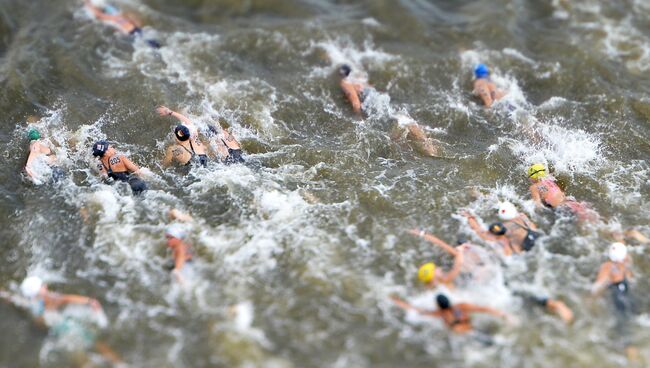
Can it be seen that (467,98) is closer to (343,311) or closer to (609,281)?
(609,281)

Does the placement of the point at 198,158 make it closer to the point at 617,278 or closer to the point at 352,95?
the point at 352,95

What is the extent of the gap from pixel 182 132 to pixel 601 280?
8.13 m

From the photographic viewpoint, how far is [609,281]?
9750 millimetres

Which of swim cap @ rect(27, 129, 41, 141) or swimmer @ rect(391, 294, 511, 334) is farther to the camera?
swim cap @ rect(27, 129, 41, 141)

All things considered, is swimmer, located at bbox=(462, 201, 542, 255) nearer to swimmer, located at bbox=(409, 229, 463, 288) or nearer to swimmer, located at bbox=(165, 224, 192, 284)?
swimmer, located at bbox=(409, 229, 463, 288)

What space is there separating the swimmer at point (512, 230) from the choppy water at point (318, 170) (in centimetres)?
25

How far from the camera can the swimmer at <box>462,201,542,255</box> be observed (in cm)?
1042

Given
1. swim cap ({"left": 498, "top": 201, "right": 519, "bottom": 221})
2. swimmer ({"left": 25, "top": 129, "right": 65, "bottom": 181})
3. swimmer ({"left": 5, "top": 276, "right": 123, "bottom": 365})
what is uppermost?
swim cap ({"left": 498, "top": 201, "right": 519, "bottom": 221})

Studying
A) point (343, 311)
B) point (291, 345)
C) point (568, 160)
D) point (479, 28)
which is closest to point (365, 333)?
point (343, 311)

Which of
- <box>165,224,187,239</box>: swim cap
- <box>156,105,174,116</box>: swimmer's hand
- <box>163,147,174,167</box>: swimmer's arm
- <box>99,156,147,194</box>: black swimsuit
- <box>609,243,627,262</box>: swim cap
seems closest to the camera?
<box>609,243,627,262</box>: swim cap

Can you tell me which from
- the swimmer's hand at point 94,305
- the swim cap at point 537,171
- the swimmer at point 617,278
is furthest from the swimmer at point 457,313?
the swimmer's hand at point 94,305

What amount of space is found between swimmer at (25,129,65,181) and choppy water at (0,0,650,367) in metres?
0.29

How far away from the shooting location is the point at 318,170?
1221 centimetres

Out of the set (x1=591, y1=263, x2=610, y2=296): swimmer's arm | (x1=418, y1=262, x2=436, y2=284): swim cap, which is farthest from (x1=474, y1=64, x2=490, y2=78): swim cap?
(x1=418, y1=262, x2=436, y2=284): swim cap
